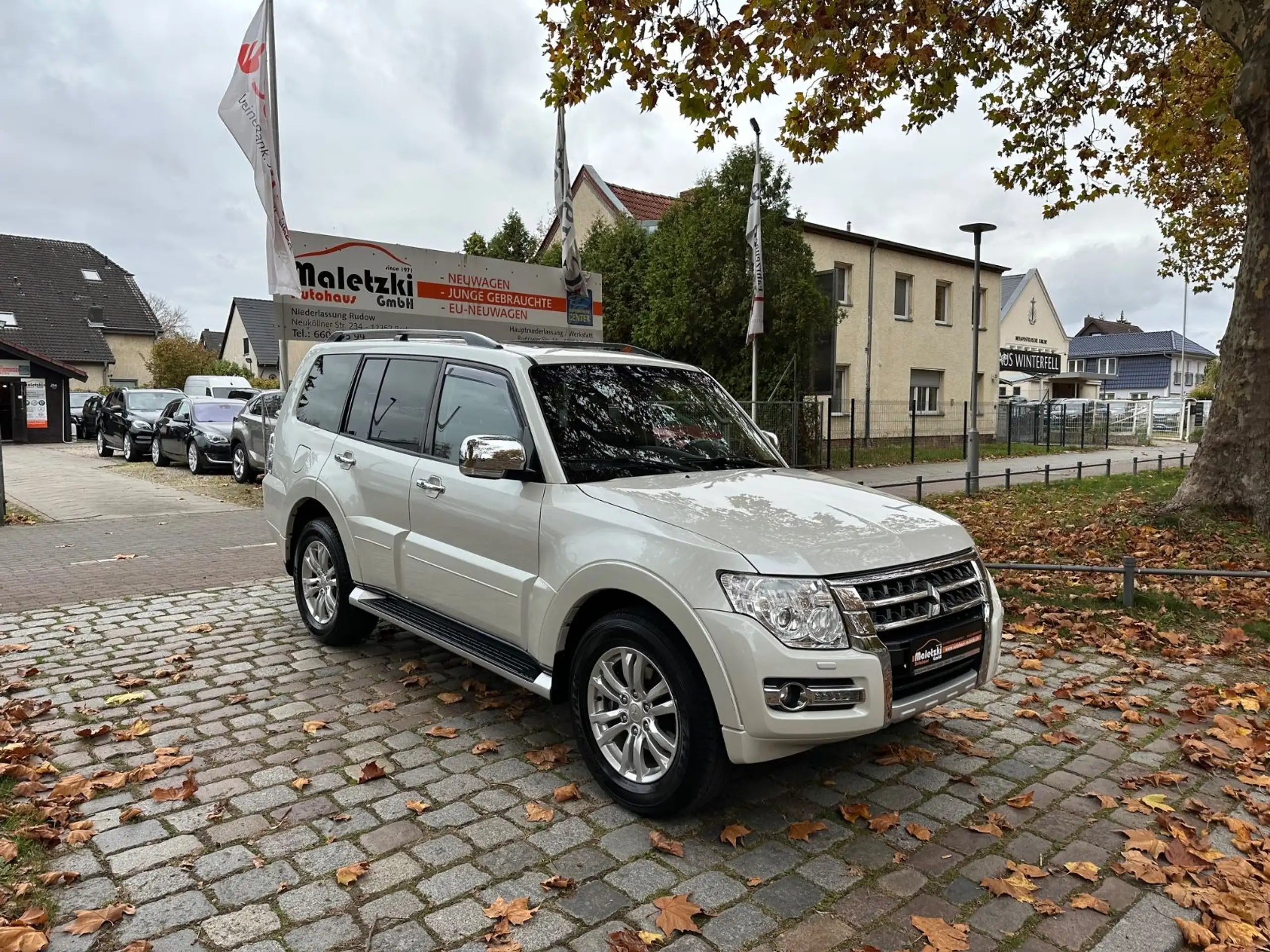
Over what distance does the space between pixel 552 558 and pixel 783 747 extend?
1273mm

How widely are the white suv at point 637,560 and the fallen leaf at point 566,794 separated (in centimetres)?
17

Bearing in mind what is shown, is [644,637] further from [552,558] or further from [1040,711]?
[1040,711]

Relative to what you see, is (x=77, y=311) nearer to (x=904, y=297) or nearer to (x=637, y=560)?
(x=904, y=297)

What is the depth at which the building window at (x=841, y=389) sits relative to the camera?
2616cm

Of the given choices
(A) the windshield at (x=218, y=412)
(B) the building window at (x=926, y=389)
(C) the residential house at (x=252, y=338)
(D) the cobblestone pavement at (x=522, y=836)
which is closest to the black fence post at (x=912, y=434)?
(B) the building window at (x=926, y=389)

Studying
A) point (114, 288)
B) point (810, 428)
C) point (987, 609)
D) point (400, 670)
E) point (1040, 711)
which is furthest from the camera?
point (114, 288)

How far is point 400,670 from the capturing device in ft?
17.5

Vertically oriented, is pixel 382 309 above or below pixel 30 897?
above

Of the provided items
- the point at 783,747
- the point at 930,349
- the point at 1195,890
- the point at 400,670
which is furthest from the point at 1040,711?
the point at 930,349

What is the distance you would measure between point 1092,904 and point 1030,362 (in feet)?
133

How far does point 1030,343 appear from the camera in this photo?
43.2 meters

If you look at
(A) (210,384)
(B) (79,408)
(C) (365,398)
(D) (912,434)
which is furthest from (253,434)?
(B) (79,408)

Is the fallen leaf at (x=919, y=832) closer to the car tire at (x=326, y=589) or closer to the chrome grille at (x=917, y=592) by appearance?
the chrome grille at (x=917, y=592)

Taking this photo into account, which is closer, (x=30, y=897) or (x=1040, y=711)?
(x=30, y=897)
